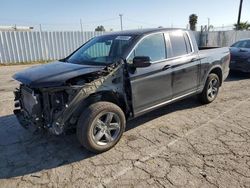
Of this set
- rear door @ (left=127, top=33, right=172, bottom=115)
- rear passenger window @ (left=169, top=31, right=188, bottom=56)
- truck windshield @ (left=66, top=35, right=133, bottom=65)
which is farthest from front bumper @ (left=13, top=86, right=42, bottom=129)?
rear passenger window @ (left=169, top=31, right=188, bottom=56)

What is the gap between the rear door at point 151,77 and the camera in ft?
12.7

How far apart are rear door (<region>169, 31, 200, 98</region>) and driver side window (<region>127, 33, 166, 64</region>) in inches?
10.5

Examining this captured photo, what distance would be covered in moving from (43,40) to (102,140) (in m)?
12.6

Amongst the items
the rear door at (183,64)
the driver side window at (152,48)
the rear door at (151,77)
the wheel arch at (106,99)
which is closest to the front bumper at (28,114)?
the wheel arch at (106,99)

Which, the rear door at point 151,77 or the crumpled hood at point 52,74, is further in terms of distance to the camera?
the rear door at point 151,77

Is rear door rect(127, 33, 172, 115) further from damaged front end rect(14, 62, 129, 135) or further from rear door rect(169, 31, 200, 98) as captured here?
damaged front end rect(14, 62, 129, 135)

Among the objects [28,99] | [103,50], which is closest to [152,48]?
[103,50]

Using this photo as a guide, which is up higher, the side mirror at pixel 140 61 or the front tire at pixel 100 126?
the side mirror at pixel 140 61

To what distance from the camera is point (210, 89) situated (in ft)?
18.8

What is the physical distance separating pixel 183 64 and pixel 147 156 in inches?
84.0

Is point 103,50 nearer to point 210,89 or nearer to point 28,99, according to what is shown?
point 28,99

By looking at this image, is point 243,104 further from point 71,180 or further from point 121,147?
point 71,180

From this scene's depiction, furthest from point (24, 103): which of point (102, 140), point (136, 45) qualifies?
point (136, 45)

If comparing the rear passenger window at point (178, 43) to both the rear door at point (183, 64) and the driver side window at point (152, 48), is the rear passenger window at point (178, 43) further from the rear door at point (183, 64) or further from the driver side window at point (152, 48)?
the driver side window at point (152, 48)
